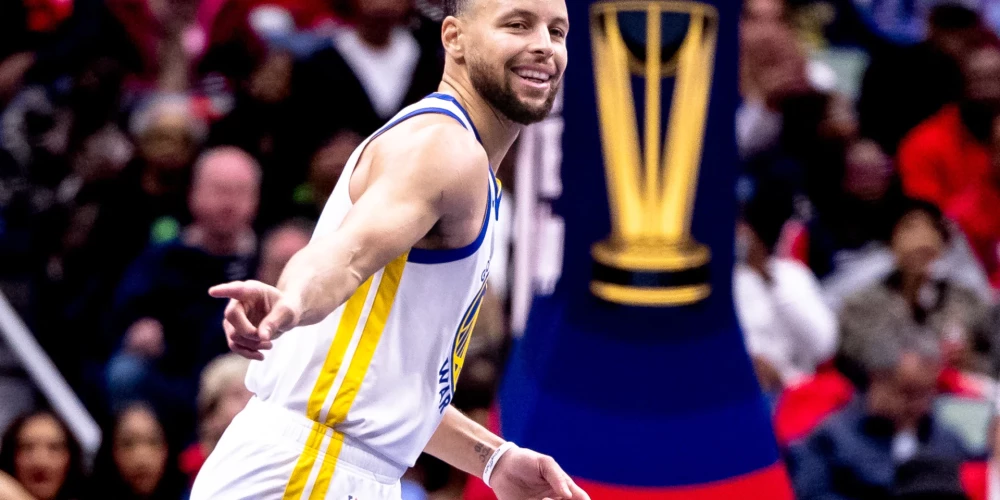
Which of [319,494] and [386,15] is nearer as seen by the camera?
[319,494]

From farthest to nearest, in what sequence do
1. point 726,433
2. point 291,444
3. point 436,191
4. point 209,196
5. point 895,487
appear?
point 209,196
point 895,487
point 726,433
point 291,444
point 436,191

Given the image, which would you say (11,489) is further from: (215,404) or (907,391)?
(907,391)

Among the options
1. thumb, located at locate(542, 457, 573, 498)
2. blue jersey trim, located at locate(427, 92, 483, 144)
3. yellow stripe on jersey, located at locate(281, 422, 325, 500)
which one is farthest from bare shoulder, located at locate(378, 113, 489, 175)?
thumb, located at locate(542, 457, 573, 498)

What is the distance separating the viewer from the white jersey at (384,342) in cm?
247

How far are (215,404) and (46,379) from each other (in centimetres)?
69

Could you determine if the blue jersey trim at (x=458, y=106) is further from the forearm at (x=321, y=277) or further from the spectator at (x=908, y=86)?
the spectator at (x=908, y=86)

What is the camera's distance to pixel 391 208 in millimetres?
2229

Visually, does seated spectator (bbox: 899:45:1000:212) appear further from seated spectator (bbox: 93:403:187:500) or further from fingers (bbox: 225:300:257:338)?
fingers (bbox: 225:300:257:338)

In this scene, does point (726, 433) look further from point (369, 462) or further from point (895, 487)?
point (369, 462)

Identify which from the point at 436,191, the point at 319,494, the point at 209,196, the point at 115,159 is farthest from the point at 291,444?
the point at 115,159

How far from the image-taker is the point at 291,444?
252cm

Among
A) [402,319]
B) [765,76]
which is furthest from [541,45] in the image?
[765,76]

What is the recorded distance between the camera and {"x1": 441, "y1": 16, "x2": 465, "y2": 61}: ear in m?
2.60

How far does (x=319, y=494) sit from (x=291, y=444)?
11cm
